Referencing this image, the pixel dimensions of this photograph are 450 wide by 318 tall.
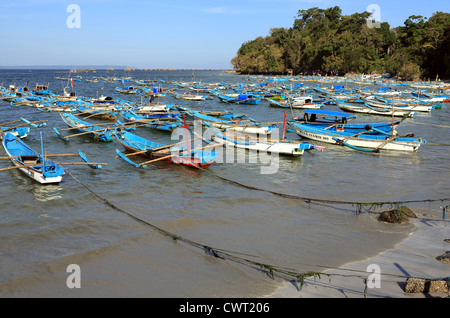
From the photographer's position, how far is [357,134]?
23.6 meters

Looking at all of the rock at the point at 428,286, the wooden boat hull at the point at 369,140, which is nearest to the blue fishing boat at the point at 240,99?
the wooden boat hull at the point at 369,140

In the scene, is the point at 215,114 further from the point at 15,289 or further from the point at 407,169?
the point at 15,289

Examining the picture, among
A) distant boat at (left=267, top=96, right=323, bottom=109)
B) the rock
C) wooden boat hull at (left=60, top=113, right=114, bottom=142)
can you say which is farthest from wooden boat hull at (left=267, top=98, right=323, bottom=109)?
the rock

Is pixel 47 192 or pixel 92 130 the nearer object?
Result: pixel 47 192

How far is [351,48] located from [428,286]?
365 feet

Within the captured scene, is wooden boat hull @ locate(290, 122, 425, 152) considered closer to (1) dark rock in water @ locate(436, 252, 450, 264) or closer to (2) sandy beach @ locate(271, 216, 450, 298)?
(2) sandy beach @ locate(271, 216, 450, 298)

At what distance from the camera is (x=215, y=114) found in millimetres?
33125

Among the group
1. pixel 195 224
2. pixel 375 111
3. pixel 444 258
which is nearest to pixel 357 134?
pixel 195 224

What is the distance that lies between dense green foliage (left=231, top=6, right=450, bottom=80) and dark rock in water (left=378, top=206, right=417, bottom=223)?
3042 inches

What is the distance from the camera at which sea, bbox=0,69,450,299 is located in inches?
349

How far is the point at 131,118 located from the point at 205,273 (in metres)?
23.0

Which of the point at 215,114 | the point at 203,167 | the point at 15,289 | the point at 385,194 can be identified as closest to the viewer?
the point at 15,289

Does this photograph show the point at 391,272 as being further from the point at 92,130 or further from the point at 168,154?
the point at 92,130
